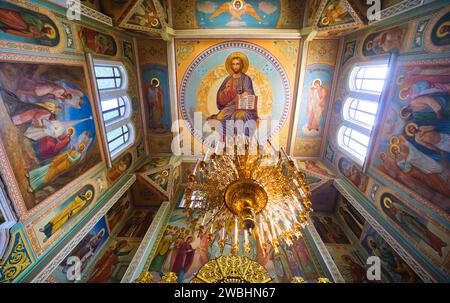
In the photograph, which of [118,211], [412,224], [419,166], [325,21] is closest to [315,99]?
[325,21]

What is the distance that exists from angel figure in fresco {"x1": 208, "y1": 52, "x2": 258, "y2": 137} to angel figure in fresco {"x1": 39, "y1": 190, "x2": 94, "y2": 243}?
5.22m

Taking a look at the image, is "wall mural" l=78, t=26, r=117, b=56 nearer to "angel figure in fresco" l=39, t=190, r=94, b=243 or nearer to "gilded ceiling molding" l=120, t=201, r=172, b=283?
"angel figure in fresco" l=39, t=190, r=94, b=243

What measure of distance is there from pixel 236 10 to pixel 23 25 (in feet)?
19.1

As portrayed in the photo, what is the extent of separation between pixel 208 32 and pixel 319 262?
8879 millimetres

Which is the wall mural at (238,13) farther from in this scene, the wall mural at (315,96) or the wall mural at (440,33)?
the wall mural at (440,33)

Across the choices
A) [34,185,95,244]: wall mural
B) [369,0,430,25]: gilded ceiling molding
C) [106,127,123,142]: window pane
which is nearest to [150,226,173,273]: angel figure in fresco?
[34,185,95,244]: wall mural

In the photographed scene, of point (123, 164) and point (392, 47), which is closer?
point (392, 47)

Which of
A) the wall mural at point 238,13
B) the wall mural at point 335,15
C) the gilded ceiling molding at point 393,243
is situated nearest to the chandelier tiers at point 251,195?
the gilded ceiling molding at point 393,243

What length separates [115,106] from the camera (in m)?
6.79

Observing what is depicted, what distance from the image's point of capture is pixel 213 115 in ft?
26.2

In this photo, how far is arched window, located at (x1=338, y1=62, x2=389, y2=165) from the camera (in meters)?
5.84

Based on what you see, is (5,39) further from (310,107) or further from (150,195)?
(310,107)
